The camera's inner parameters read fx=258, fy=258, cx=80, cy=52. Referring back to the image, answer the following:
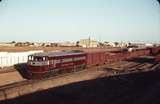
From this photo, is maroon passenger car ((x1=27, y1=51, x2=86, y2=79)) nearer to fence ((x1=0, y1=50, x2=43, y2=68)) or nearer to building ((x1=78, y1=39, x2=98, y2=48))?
fence ((x1=0, y1=50, x2=43, y2=68))

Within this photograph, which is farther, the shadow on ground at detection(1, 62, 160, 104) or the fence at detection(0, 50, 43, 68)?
→ the fence at detection(0, 50, 43, 68)

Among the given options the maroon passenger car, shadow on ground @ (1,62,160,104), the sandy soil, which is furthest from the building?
shadow on ground @ (1,62,160,104)

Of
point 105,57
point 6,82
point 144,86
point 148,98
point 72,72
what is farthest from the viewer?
point 105,57

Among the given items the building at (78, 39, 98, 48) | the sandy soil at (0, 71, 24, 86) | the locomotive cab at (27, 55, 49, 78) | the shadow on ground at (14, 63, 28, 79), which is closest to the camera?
the locomotive cab at (27, 55, 49, 78)

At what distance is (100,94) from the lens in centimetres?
2295

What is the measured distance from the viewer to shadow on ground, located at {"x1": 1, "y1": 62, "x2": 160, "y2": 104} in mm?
20219

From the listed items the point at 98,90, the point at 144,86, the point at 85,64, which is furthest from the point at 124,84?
the point at 85,64

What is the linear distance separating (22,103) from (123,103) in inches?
299

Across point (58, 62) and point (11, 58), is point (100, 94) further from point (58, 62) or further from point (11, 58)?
point (11, 58)

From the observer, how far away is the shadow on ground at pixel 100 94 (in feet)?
66.3

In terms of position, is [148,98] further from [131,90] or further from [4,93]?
[4,93]

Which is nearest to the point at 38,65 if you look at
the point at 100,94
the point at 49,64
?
the point at 49,64

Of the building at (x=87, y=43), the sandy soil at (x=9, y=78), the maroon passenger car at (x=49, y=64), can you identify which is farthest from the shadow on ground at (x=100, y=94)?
the building at (x=87, y=43)

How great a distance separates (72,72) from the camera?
37.9 metres
